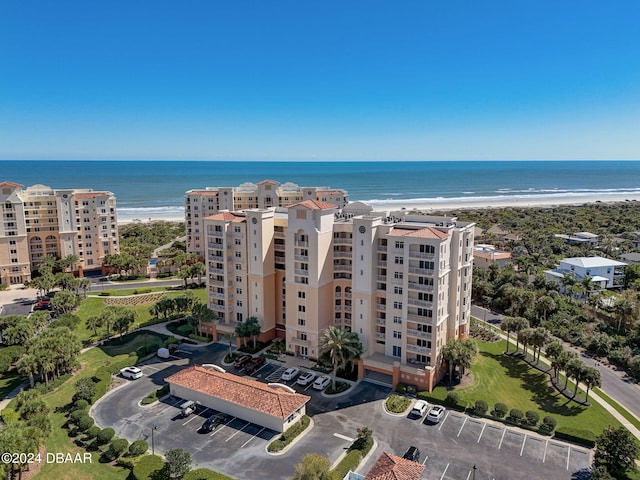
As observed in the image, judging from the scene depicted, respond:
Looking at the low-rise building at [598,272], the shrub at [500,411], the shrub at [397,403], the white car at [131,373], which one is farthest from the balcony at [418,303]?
the low-rise building at [598,272]

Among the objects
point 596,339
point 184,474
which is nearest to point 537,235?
point 596,339

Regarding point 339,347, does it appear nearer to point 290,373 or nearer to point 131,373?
point 290,373

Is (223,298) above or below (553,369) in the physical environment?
above

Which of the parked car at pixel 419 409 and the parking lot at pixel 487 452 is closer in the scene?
the parking lot at pixel 487 452

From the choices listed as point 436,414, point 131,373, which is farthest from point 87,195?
point 436,414

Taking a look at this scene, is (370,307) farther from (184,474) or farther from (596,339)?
(596,339)

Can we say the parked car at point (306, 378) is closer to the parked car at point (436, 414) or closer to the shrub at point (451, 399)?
the parked car at point (436, 414)
